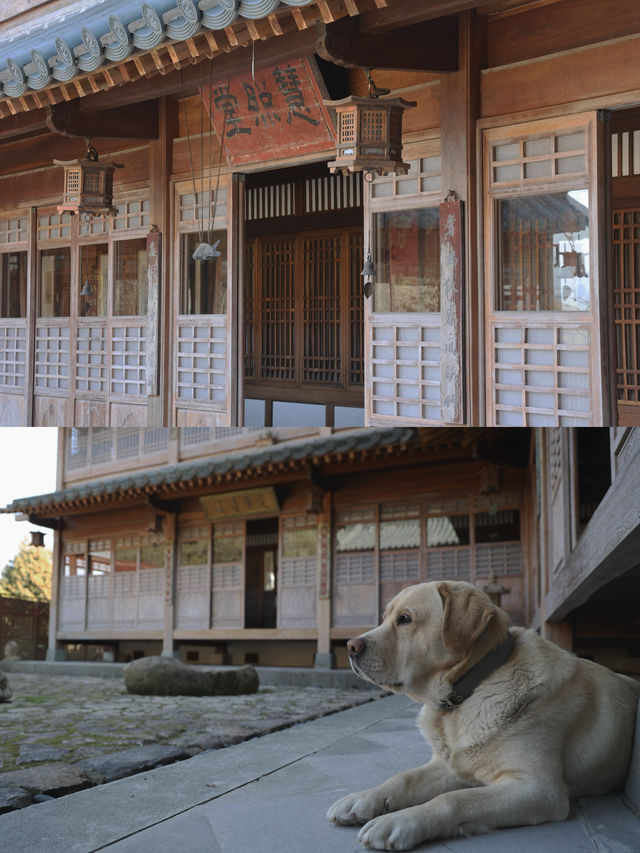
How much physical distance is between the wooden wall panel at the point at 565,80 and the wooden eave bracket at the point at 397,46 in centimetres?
36

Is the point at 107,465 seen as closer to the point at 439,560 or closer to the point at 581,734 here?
the point at 439,560

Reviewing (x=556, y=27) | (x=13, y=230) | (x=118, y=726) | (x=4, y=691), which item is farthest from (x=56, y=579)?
(x=556, y=27)

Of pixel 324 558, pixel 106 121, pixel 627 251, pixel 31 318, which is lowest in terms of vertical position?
pixel 324 558

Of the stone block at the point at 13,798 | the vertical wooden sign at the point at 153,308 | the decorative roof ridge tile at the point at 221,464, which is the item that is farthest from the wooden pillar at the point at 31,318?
the stone block at the point at 13,798

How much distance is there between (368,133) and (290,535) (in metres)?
6.65

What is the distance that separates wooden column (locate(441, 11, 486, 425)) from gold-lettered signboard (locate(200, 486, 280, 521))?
18.7 feet

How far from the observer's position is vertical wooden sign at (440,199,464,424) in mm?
6430

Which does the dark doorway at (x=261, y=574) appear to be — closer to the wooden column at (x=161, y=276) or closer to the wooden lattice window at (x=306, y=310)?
the wooden lattice window at (x=306, y=310)

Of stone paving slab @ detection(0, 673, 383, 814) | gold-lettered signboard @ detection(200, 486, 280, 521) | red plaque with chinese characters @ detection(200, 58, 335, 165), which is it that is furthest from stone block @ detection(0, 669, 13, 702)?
red plaque with chinese characters @ detection(200, 58, 335, 165)


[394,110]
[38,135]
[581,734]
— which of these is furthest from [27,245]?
[581,734]

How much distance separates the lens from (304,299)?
1181cm

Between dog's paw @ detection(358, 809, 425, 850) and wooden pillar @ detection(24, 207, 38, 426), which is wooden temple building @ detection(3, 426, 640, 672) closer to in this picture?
wooden pillar @ detection(24, 207, 38, 426)

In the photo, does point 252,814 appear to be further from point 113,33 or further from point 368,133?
point 113,33

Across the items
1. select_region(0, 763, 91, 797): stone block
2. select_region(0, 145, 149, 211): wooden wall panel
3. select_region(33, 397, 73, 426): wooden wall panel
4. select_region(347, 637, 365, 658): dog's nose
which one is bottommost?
select_region(0, 763, 91, 797): stone block
